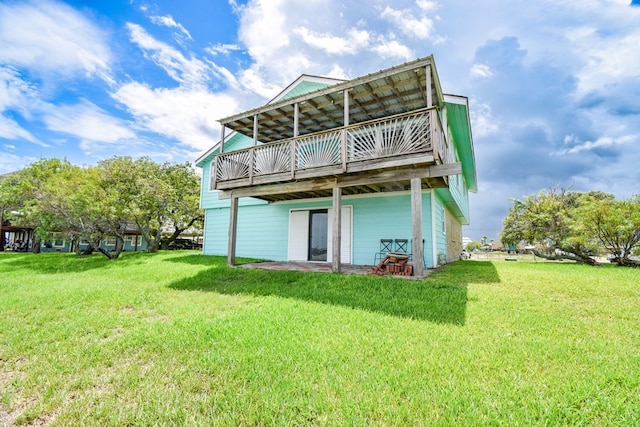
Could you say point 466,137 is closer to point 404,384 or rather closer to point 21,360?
point 404,384

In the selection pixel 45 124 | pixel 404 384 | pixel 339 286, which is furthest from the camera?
pixel 45 124

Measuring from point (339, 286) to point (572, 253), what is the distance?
12.8 metres

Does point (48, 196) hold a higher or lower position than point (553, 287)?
higher

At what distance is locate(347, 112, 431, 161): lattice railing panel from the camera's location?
6375 mm

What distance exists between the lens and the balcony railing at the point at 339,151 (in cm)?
640

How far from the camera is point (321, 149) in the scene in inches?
307

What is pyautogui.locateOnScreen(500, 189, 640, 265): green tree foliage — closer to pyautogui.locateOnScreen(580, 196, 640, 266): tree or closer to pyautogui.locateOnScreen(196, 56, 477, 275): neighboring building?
pyautogui.locateOnScreen(580, 196, 640, 266): tree

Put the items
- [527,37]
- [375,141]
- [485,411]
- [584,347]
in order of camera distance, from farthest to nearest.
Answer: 1. [527,37]
2. [375,141]
3. [584,347]
4. [485,411]

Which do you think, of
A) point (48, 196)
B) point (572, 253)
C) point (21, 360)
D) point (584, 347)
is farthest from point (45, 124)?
point (572, 253)

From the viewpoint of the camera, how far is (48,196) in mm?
12086

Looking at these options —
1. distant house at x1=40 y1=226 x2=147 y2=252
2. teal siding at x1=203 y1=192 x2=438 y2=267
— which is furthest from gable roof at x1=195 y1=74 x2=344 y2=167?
distant house at x1=40 y1=226 x2=147 y2=252

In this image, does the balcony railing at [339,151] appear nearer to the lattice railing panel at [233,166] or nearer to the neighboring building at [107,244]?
the lattice railing panel at [233,166]

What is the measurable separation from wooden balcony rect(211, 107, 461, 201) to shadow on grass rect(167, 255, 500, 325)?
8.30 ft

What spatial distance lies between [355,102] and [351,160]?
2588mm
